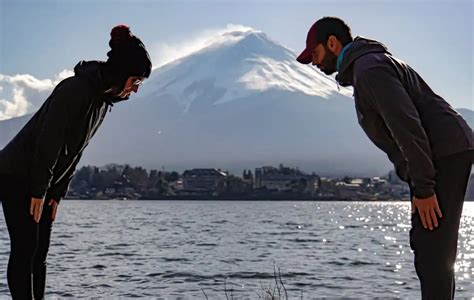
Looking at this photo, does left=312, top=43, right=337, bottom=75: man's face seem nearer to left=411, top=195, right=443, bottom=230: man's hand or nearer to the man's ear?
the man's ear

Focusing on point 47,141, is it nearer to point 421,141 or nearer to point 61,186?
point 61,186

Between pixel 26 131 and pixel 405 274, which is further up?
pixel 26 131

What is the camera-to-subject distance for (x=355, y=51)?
3.27 meters

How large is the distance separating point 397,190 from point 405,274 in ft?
419

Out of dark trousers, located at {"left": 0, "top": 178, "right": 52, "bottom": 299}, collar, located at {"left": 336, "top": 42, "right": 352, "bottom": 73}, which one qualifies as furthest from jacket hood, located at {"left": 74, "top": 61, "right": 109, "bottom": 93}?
collar, located at {"left": 336, "top": 42, "right": 352, "bottom": 73}

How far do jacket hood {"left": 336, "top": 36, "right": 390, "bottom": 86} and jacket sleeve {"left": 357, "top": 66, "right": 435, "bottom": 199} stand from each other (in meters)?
0.17

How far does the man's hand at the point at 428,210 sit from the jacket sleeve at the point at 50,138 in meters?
1.98

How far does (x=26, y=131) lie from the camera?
3930 millimetres

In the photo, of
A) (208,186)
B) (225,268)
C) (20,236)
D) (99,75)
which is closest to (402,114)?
(99,75)

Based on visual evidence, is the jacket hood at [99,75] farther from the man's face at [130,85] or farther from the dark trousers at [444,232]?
the dark trousers at [444,232]

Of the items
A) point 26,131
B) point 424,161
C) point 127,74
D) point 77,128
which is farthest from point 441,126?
point 26,131

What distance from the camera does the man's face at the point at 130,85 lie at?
3.91 m

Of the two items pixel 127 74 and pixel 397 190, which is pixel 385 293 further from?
pixel 397 190

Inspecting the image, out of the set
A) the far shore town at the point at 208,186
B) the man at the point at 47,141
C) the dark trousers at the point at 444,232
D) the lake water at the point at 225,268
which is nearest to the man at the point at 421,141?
the dark trousers at the point at 444,232
